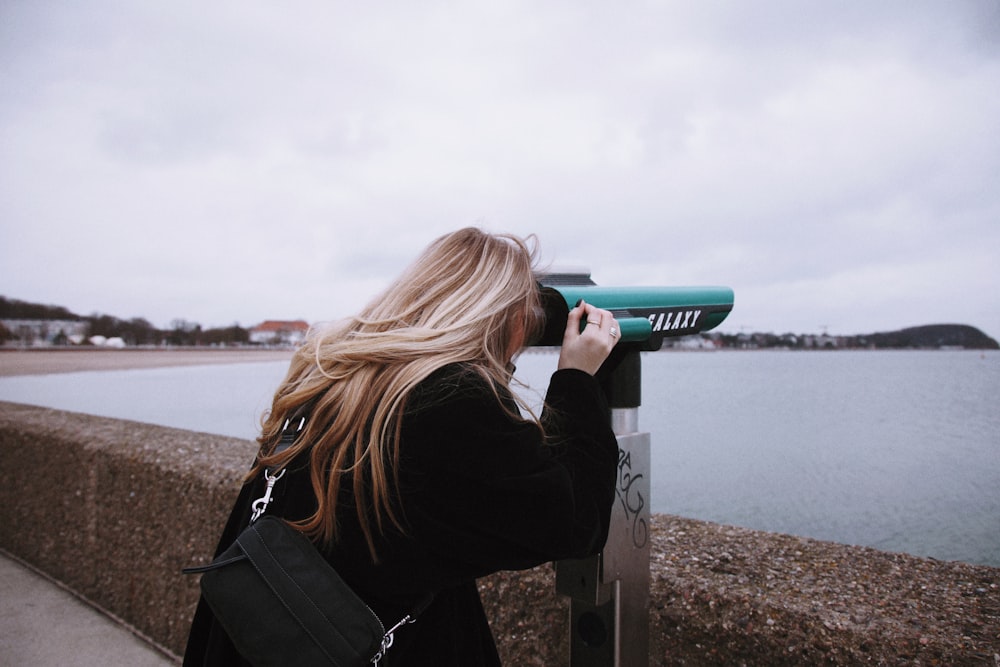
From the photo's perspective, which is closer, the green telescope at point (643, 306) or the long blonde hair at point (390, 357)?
the long blonde hair at point (390, 357)

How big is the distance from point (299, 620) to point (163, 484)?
233cm

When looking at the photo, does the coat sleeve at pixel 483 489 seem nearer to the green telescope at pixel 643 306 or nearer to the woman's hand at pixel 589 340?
the woman's hand at pixel 589 340

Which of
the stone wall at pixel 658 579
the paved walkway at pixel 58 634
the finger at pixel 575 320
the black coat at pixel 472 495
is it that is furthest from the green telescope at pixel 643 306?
the paved walkway at pixel 58 634

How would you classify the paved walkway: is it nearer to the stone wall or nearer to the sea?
the stone wall

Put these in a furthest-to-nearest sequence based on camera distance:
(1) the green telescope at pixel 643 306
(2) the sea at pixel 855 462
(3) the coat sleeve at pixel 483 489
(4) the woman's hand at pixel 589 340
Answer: (2) the sea at pixel 855 462 → (1) the green telescope at pixel 643 306 → (4) the woman's hand at pixel 589 340 → (3) the coat sleeve at pixel 483 489

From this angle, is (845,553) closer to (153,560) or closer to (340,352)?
(340,352)

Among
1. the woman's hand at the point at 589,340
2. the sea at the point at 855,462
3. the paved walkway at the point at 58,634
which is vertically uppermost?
the woman's hand at the point at 589,340

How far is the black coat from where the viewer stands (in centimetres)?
98

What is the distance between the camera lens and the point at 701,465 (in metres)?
4.15

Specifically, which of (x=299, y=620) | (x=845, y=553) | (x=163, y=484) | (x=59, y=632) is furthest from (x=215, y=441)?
(x=845, y=553)

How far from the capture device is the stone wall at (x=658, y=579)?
1.33 metres

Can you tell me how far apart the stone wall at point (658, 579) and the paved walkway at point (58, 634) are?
8 cm

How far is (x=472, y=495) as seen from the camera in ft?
3.23

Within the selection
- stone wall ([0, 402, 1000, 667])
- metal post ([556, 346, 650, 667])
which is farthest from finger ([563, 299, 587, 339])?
stone wall ([0, 402, 1000, 667])
